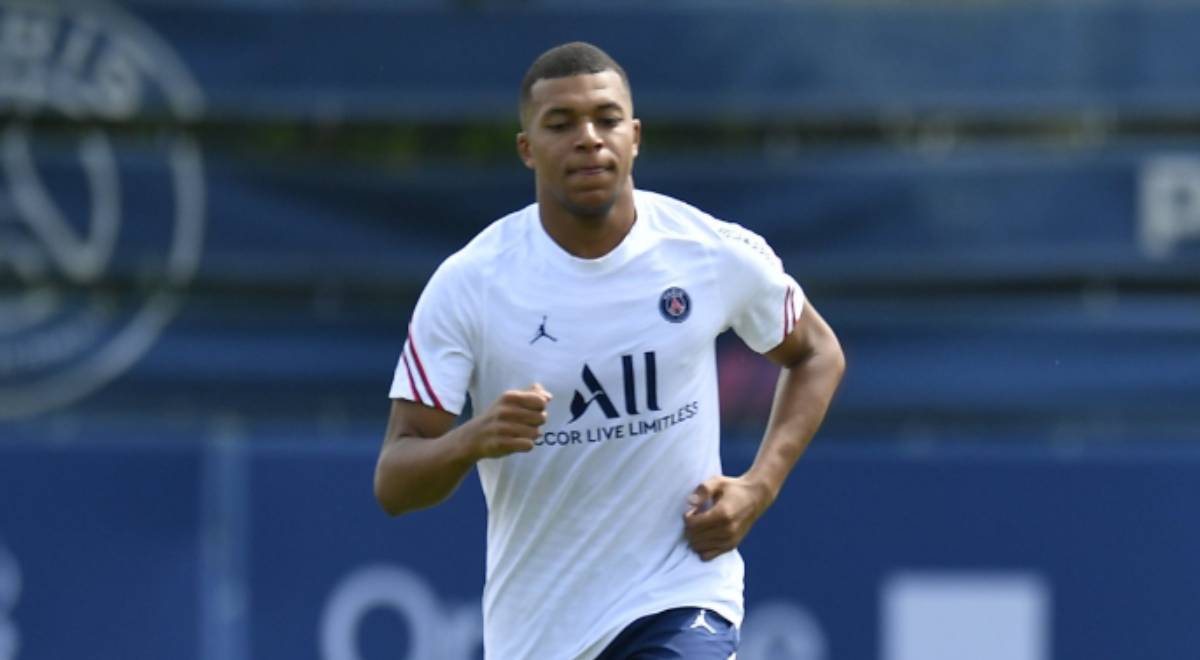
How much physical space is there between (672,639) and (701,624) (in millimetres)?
72

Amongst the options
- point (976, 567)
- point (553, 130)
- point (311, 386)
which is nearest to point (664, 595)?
point (553, 130)

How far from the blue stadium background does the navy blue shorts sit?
2.98 metres

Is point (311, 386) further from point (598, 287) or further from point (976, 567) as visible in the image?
point (598, 287)

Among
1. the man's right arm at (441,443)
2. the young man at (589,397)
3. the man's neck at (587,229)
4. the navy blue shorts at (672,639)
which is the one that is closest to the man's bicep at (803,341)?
the young man at (589,397)

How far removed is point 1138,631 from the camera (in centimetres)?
757

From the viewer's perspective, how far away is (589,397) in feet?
15.3

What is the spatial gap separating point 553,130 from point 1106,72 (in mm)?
3747

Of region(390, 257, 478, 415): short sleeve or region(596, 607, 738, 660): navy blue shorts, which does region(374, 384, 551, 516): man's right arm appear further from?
region(596, 607, 738, 660): navy blue shorts

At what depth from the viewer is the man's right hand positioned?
427cm

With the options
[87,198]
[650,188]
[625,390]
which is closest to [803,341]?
[625,390]

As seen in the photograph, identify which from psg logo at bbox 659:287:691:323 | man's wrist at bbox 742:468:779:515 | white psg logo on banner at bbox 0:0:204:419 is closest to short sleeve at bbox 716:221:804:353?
psg logo at bbox 659:287:691:323

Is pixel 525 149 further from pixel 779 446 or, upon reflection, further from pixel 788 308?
pixel 779 446

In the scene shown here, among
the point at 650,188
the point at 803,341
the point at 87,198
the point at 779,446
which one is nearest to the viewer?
the point at 779,446

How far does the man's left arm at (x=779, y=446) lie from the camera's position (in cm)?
468
